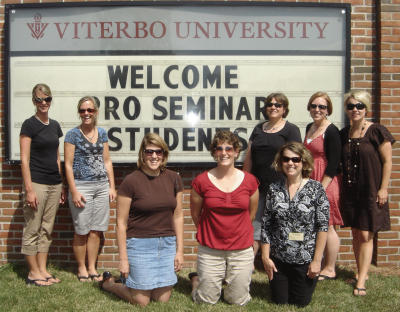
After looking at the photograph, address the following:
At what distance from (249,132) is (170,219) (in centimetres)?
159

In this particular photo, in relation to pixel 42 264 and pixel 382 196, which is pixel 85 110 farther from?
pixel 382 196

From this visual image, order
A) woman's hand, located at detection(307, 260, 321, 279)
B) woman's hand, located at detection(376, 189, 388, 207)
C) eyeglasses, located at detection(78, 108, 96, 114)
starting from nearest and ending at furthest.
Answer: woman's hand, located at detection(307, 260, 321, 279) < woman's hand, located at detection(376, 189, 388, 207) < eyeglasses, located at detection(78, 108, 96, 114)

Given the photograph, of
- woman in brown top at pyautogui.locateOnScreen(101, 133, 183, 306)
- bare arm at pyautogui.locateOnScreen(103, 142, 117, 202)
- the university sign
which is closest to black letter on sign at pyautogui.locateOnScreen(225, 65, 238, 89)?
the university sign

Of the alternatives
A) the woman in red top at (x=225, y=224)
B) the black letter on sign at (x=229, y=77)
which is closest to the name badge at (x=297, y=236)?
the woman in red top at (x=225, y=224)

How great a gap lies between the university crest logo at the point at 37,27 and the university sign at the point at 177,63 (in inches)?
0.5

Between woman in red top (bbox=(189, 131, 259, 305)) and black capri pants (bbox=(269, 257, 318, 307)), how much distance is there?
10.1 inches

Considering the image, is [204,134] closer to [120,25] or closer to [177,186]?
[177,186]

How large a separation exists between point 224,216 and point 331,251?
1.40 metres

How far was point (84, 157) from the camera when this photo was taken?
3.71m

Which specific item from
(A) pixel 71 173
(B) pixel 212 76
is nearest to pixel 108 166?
(A) pixel 71 173

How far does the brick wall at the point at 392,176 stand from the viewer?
4180 millimetres

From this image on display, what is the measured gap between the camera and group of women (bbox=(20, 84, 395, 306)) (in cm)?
311

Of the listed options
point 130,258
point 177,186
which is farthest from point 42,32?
point 130,258

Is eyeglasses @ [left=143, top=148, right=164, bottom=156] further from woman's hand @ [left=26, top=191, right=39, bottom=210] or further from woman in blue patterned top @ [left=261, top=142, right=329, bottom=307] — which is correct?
woman's hand @ [left=26, top=191, right=39, bottom=210]
